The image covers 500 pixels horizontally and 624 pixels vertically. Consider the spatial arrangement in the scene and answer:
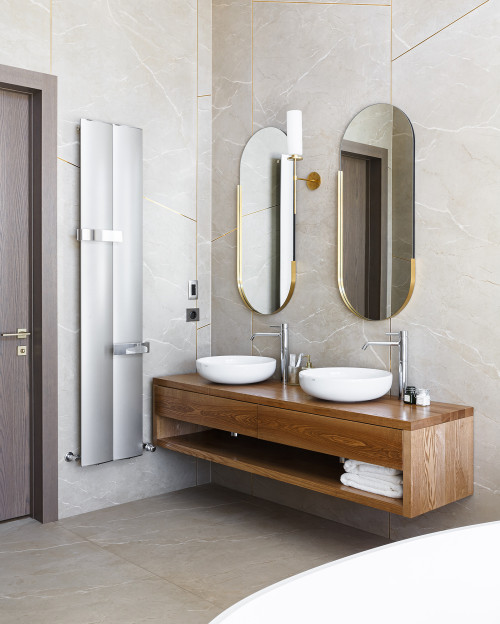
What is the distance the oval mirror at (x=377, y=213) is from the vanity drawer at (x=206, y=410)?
723 millimetres

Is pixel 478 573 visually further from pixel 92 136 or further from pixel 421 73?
pixel 92 136

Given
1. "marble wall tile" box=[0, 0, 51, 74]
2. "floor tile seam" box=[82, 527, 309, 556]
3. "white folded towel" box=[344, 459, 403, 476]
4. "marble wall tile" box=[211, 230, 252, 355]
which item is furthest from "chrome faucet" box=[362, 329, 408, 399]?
"marble wall tile" box=[0, 0, 51, 74]

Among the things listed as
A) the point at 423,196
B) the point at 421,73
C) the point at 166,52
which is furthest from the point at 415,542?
the point at 166,52

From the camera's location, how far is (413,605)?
163 cm

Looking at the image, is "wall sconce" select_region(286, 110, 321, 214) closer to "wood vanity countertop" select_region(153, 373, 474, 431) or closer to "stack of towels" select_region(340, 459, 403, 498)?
"wood vanity countertop" select_region(153, 373, 474, 431)

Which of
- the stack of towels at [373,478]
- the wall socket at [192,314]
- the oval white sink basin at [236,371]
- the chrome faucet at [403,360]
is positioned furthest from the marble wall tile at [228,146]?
the stack of towels at [373,478]

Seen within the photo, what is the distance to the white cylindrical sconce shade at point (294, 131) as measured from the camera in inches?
125

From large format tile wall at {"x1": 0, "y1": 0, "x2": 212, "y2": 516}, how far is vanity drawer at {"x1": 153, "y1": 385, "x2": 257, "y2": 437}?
5.8 inches

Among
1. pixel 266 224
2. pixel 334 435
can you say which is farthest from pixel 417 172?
Answer: pixel 334 435

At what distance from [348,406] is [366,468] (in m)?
0.26

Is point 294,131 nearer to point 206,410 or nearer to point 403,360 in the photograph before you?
point 403,360

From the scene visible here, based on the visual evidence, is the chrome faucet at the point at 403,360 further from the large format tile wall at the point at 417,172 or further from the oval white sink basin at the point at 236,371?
the oval white sink basin at the point at 236,371

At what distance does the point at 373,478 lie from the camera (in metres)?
2.59

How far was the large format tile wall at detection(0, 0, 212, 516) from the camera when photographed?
3229 mm
